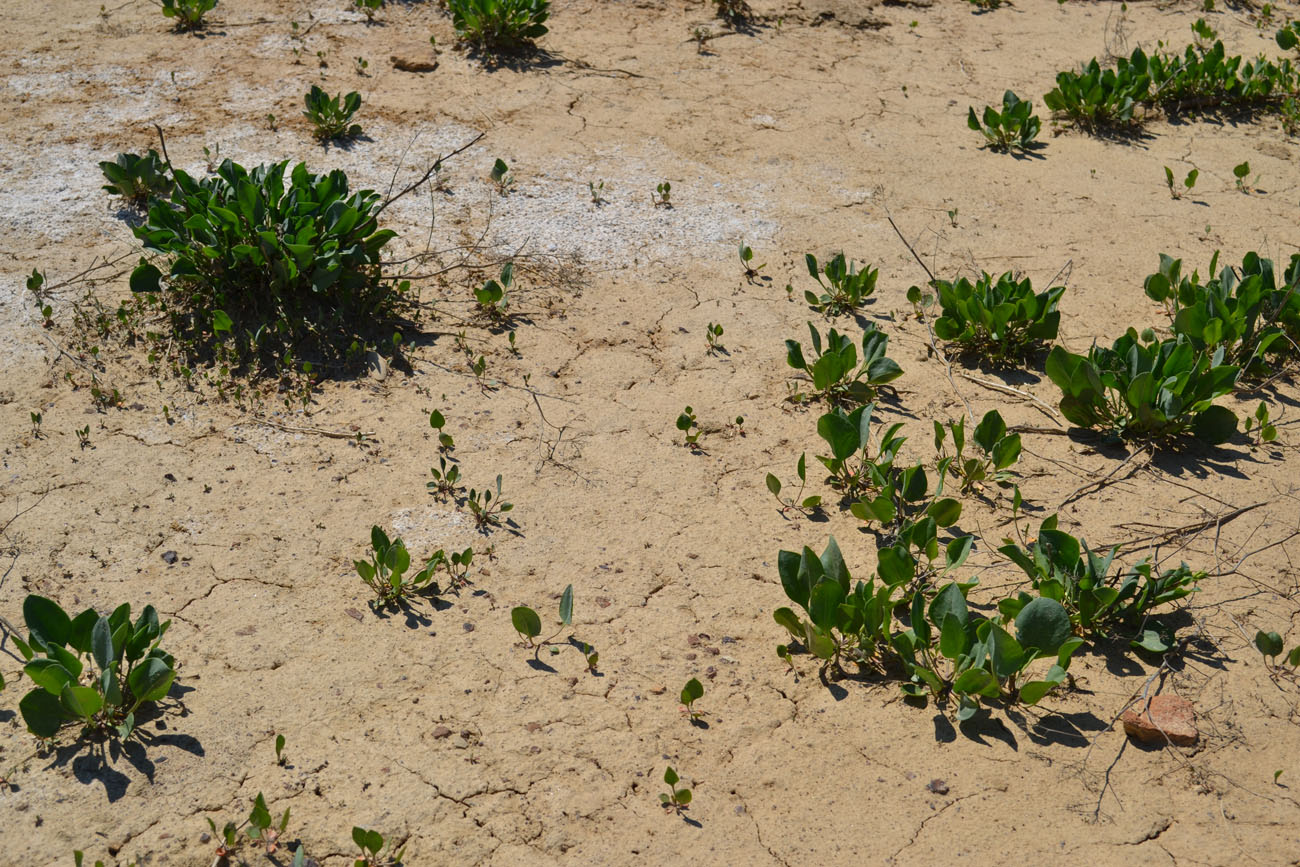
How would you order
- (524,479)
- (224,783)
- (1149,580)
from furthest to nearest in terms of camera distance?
(524,479), (1149,580), (224,783)

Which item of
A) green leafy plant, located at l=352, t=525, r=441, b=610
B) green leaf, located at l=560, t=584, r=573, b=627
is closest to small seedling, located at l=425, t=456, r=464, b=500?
green leafy plant, located at l=352, t=525, r=441, b=610

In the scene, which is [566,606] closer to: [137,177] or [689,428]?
[689,428]

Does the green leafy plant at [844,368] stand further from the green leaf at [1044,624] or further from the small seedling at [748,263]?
the green leaf at [1044,624]

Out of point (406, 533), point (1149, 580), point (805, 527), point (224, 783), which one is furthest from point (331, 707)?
point (1149, 580)

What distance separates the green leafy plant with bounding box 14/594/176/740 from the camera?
285cm

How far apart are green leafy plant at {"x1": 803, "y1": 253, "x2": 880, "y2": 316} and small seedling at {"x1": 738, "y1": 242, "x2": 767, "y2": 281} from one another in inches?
10.6

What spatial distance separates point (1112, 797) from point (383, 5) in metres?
6.73

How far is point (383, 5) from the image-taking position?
735 centimetres

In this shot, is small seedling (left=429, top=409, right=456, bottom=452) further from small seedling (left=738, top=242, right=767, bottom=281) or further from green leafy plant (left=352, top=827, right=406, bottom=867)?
small seedling (left=738, top=242, right=767, bottom=281)

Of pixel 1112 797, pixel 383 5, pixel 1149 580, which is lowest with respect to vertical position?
pixel 1112 797

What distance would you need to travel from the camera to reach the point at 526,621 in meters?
3.24

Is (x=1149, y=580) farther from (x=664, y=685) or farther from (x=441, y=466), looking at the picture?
(x=441, y=466)

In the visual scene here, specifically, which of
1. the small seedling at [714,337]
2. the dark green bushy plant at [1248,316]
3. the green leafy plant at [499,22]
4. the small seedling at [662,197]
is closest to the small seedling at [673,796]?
the small seedling at [714,337]

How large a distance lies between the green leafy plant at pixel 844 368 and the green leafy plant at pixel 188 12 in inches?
190
